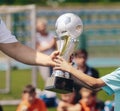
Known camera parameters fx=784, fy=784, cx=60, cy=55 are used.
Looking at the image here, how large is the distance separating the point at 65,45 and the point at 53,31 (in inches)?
709

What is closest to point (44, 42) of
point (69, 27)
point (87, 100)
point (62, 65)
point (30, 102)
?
point (30, 102)

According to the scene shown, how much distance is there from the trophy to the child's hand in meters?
0.09

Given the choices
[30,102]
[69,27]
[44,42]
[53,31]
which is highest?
[69,27]

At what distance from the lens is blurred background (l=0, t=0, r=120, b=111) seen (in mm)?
14289

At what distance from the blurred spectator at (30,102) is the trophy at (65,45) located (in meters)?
3.63

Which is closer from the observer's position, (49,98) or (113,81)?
(113,81)

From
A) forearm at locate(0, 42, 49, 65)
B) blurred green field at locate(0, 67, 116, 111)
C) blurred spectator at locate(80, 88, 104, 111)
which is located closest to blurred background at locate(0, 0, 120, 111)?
blurred green field at locate(0, 67, 116, 111)

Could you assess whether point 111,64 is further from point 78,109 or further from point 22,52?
point 22,52

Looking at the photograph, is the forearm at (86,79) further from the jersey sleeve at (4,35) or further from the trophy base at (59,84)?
the jersey sleeve at (4,35)

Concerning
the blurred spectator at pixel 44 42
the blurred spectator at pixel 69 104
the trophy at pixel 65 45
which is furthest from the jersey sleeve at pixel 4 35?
the blurred spectator at pixel 44 42

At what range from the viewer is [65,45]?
249 inches

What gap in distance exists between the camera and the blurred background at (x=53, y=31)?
46.9 ft

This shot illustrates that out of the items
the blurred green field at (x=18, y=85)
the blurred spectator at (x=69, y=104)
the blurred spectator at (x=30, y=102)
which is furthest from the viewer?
the blurred green field at (x=18, y=85)

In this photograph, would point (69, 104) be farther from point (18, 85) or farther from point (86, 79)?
point (18, 85)
